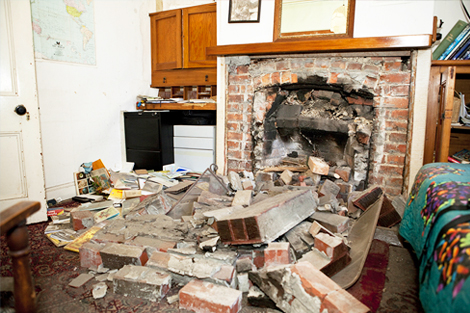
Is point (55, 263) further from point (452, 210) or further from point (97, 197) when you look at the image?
point (452, 210)

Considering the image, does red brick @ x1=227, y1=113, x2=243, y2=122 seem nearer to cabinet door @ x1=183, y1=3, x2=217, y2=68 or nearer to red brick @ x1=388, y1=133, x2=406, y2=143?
cabinet door @ x1=183, y1=3, x2=217, y2=68

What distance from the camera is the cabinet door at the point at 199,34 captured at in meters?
3.81

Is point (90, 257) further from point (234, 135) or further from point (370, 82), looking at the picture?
point (370, 82)

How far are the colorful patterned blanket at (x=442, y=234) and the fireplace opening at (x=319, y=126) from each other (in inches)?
38.9

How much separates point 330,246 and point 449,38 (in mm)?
2185

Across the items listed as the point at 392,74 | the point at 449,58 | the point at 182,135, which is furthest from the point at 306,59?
the point at 182,135

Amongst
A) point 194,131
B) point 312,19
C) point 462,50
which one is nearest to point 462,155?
point 462,50

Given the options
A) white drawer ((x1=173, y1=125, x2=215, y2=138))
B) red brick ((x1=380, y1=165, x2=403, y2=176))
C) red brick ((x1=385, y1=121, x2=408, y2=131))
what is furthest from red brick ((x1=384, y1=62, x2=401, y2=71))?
white drawer ((x1=173, y1=125, x2=215, y2=138))

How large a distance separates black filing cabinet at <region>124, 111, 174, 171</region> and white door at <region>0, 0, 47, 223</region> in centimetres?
141

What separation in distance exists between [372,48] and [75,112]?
3.20m

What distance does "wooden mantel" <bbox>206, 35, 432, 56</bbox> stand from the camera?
230cm

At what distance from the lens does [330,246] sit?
1584 mm

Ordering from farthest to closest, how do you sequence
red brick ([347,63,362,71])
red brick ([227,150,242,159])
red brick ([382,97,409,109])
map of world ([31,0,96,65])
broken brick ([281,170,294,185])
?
red brick ([227,150,242,159]), map of world ([31,0,96,65]), broken brick ([281,170,294,185]), red brick ([347,63,362,71]), red brick ([382,97,409,109])

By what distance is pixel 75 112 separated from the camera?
11.2ft
